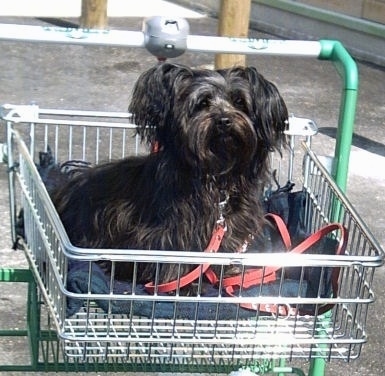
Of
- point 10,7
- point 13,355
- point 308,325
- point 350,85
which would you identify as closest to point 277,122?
point 350,85

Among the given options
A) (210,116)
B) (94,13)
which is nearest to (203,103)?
(210,116)

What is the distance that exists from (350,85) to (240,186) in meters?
0.42

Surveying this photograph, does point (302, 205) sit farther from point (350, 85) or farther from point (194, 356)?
point (194, 356)

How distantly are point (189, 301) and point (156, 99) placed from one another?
645 mm

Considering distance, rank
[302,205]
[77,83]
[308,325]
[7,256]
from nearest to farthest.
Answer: [308,325] → [302,205] → [7,256] → [77,83]

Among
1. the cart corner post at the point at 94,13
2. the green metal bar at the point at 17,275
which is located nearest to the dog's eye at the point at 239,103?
the green metal bar at the point at 17,275

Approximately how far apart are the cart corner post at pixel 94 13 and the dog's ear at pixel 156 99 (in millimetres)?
6222

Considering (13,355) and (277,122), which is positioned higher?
(277,122)

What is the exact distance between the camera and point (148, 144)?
9.47 feet

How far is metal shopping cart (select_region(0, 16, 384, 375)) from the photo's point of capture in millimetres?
2346

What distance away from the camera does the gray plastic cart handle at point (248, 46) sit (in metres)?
2.73

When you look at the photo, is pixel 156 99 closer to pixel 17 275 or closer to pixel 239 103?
pixel 239 103

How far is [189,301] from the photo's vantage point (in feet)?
7.77

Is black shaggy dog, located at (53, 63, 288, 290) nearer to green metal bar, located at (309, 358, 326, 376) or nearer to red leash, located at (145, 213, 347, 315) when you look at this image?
red leash, located at (145, 213, 347, 315)
